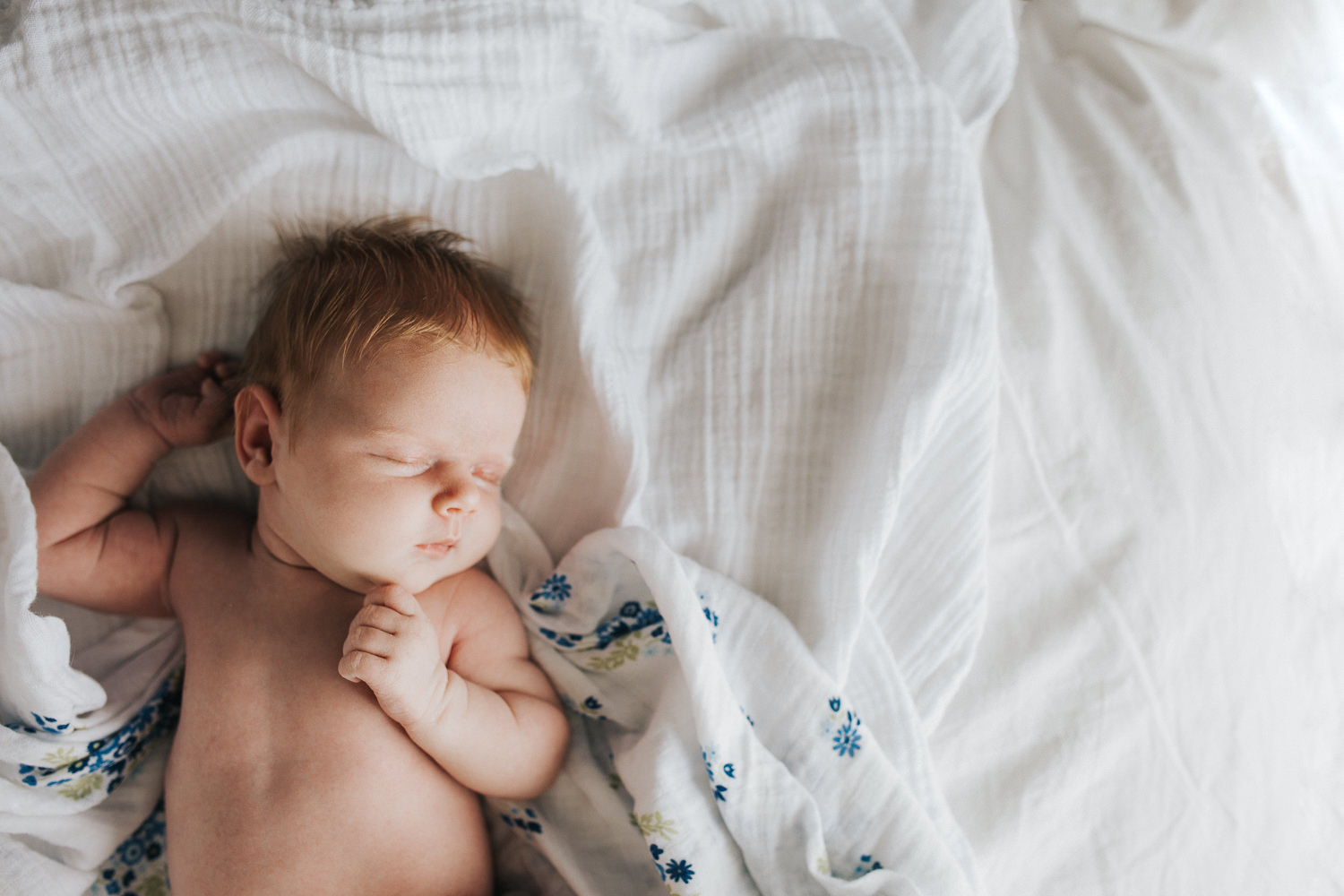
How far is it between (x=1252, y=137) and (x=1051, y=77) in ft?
0.90

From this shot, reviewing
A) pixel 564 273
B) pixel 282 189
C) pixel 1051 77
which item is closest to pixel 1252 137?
pixel 1051 77

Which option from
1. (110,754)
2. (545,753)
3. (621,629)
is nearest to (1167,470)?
(621,629)

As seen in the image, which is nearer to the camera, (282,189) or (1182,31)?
(282,189)

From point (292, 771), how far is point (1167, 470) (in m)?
1.08

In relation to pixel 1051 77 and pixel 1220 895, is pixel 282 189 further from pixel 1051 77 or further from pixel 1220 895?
pixel 1220 895

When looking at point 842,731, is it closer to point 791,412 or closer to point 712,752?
point 712,752

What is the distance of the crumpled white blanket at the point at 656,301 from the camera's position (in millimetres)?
939

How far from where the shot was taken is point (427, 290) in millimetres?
981

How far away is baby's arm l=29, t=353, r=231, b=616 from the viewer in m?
1.01

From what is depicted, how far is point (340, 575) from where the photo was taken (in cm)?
101

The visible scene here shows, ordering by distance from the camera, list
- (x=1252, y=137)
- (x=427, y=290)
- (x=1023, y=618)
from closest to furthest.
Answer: (x=427, y=290) → (x=1023, y=618) → (x=1252, y=137)

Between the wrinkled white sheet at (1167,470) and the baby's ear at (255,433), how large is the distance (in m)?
0.84

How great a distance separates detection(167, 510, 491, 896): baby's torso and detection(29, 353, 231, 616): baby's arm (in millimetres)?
74

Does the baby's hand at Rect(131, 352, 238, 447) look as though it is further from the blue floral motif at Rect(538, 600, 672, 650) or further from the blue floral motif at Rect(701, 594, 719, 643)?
the blue floral motif at Rect(701, 594, 719, 643)
